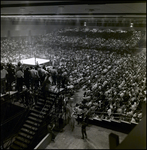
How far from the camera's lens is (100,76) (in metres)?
9.16

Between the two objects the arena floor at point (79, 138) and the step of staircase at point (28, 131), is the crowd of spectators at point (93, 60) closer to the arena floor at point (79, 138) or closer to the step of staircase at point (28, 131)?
the arena floor at point (79, 138)

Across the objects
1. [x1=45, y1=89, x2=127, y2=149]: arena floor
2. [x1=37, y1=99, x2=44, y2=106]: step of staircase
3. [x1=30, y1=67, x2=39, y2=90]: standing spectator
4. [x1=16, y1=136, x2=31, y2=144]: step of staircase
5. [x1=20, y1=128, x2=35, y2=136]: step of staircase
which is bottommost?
[x1=16, y1=136, x2=31, y2=144]: step of staircase

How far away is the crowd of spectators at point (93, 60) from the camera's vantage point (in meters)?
6.48

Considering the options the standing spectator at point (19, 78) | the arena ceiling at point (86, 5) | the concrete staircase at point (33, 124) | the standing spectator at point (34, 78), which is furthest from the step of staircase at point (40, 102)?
the arena ceiling at point (86, 5)

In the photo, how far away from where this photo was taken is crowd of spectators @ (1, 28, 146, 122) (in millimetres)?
6477

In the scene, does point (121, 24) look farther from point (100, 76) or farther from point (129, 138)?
point (129, 138)

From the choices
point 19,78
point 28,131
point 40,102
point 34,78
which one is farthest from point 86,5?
point 28,131

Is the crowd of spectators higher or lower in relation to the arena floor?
higher

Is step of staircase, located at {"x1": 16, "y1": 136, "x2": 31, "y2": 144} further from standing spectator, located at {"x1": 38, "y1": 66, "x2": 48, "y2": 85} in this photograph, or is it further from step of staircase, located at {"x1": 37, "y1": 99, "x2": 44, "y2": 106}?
standing spectator, located at {"x1": 38, "y1": 66, "x2": 48, "y2": 85}

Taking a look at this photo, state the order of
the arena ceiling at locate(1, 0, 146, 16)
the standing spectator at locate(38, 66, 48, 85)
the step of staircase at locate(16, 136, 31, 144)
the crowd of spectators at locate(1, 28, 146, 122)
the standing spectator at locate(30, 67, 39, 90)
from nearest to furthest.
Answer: the arena ceiling at locate(1, 0, 146, 16) < the step of staircase at locate(16, 136, 31, 144) < the standing spectator at locate(30, 67, 39, 90) < the standing spectator at locate(38, 66, 48, 85) < the crowd of spectators at locate(1, 28, 146, 122)

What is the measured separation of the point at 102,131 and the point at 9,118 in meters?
3.53

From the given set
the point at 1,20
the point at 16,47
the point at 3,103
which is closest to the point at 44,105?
the point at 3,103

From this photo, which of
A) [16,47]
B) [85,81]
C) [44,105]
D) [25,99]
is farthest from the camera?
[16,47]

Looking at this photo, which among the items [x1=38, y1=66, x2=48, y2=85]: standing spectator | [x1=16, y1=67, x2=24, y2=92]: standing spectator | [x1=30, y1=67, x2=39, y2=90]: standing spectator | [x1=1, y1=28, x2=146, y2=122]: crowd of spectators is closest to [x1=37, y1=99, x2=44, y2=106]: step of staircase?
[x1=30, y1=67, x2=39, y2=90]: standing spectator
